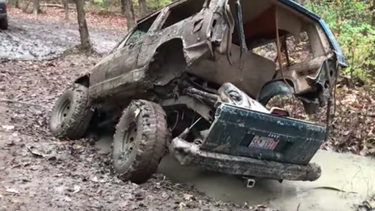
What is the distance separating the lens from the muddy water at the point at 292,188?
18.5ft

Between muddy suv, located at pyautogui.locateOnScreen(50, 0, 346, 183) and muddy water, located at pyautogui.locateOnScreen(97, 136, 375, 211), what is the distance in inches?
12.7

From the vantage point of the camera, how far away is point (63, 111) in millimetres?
7762

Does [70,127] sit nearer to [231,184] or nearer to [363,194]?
[231,184]

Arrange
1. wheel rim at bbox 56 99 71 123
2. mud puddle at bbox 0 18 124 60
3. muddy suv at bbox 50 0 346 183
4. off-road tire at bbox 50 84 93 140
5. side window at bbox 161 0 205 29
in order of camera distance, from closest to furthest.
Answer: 1. muddy suv at bbox 50 0 346 183
2. side window at bbox 161 0 205 29
3. off-road tire at bbox 50 84 93 140
4. wheel rim at bbox 56 99 71 123
5. mud puddle at bbox 0 18 124 60

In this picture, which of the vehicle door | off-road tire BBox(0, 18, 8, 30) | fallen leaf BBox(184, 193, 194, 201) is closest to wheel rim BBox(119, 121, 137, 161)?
fallen leaf BBox(184, 193, 194, 201)

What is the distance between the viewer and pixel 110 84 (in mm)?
6836

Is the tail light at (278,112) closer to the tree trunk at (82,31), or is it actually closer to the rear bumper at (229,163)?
the rear bumper at (229,163)

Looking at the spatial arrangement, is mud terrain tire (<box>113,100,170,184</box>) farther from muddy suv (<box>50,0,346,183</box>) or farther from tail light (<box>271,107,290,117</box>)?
tail light (<box>271,107,290,117</box>)

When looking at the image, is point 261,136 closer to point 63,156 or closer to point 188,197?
point 188,197

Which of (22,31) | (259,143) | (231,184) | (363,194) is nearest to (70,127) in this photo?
(231,184)

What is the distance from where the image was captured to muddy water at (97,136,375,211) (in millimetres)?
5632

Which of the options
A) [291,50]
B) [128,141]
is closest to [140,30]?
[128,141]

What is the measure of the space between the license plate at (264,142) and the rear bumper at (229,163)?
0.15 metres

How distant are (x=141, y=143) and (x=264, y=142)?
4.21 ft
